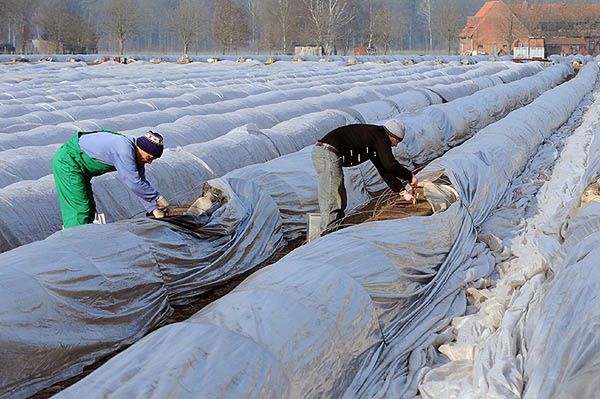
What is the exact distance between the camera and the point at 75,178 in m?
6.16

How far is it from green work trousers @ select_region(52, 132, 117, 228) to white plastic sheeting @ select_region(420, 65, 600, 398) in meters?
3.11

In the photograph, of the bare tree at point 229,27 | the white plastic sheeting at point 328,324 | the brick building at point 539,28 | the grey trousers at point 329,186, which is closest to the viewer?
the white plastic sheeting at point 328,324

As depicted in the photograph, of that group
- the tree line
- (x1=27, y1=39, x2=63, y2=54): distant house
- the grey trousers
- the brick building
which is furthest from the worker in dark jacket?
the brick building

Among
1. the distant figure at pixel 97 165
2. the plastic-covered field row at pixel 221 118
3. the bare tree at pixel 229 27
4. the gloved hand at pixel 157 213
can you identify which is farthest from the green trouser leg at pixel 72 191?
the bare tree at pixel 229 27

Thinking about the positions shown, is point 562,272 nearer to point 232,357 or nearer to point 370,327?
point 370,327

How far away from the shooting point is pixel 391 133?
667 centimetres

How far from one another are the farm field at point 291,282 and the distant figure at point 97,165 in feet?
0.96

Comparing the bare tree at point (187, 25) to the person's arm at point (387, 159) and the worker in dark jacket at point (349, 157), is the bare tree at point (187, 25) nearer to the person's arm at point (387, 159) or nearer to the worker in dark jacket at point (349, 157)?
the worker in dark jacket at point (349, 157)

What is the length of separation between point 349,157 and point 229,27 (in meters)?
58.4

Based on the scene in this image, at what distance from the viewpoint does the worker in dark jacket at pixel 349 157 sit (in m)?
6.66

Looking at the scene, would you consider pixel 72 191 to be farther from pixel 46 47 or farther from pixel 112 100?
pixel 46 47

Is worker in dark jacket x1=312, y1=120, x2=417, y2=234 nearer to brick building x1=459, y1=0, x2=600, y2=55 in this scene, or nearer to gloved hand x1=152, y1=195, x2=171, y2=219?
gloved hand x1=152, y1=195, x2=171, y2=219

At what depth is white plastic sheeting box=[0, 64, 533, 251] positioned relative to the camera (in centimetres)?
689

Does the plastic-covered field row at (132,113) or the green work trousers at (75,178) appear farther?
the plastic-covered field row at (132,113)
